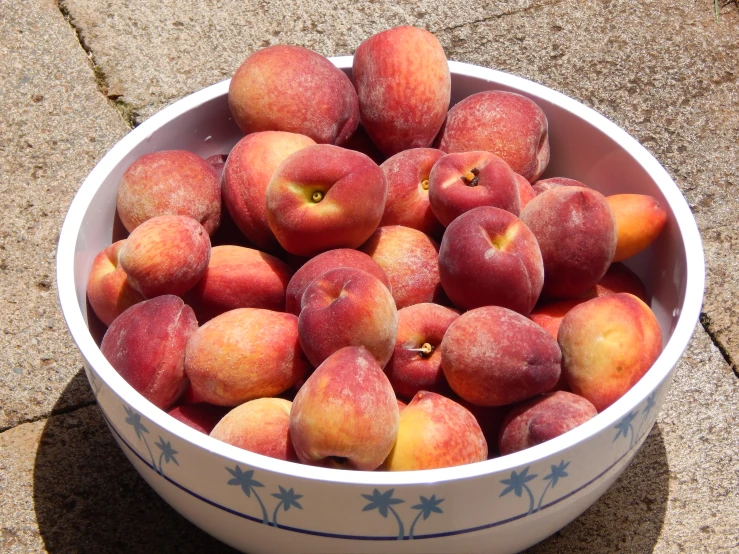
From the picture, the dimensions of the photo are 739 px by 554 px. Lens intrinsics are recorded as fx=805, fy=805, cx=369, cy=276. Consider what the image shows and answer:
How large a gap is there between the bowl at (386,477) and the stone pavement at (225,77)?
235 mm

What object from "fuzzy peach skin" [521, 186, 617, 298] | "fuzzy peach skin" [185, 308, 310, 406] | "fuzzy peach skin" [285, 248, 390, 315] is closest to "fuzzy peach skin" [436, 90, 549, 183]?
"fuzzy peach skin" [521, 186, 617, 298]

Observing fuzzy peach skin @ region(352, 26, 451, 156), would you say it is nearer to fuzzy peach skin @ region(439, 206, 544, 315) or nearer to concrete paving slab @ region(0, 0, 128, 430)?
fuzzy peach skin @ region(439, 206, 544, 315)

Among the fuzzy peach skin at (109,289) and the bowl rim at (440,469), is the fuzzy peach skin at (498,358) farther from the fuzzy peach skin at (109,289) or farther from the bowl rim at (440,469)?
the fuzzy peach skin at (109,289)

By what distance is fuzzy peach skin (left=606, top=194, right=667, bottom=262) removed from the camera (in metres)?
0.94

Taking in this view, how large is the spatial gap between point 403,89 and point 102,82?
83 cm

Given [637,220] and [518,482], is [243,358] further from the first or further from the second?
[637,220]

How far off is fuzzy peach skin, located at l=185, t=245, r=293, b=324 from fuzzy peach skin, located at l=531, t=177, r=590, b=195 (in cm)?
35

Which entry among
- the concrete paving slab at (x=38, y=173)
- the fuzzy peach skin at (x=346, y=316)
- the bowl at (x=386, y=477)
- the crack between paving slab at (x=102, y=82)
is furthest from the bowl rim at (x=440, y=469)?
the crack between paving slab at (x=102, y=82)

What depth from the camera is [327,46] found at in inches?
65.9

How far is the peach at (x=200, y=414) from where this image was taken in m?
0.84

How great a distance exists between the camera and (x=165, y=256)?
0.85m

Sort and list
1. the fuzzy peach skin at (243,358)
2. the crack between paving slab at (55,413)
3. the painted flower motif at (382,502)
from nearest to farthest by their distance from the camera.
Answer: the painted flower motif at (382,502) < the fuzzy peach skin at (243,358) < the crack between paving slab at (55,413)

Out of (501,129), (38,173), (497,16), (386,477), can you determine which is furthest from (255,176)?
(497,16)

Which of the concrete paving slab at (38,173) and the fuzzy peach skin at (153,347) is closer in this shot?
the fuzzy peach skin at (153,347)
